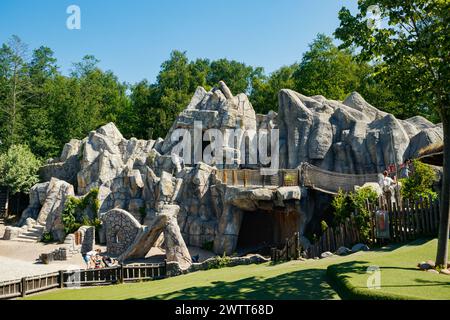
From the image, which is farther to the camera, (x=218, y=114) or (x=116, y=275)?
(x=218, y=114)

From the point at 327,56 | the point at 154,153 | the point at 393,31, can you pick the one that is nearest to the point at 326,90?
the point at 327,56

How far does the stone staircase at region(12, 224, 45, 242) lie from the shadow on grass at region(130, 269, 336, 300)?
24.9 meters

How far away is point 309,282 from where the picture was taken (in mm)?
11188

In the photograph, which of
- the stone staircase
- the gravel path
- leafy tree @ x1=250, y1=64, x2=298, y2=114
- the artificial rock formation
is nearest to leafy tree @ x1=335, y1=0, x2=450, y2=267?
the artificial rock formation

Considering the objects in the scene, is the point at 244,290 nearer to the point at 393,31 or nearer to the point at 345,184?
the point at 393,31

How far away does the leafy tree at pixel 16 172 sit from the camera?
132 feet

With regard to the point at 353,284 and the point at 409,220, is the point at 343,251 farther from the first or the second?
the point at 353,284

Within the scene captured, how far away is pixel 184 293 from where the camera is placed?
1205 centimetres

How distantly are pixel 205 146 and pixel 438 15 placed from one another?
99.2 ft

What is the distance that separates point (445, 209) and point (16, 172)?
130ft

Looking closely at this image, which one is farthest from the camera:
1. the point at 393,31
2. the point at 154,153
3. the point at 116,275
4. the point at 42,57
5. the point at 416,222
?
the point at 42,57

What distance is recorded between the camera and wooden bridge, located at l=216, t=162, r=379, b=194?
74.5 ft

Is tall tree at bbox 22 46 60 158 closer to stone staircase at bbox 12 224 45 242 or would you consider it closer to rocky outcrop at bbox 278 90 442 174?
stone staircase at bbox 12 224 45 242

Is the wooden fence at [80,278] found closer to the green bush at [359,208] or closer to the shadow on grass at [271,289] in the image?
the shadow on grass at [271,289]
